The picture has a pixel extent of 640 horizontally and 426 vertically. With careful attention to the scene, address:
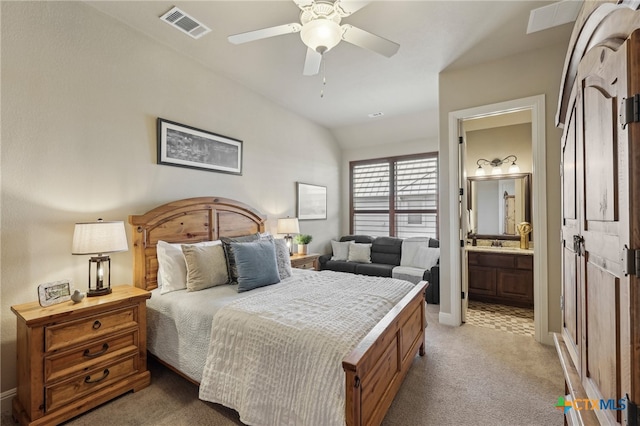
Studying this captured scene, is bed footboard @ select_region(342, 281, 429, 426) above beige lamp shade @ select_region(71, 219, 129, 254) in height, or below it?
below

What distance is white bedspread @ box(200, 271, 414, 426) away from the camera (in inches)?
57.9

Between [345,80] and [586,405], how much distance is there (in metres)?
3.62

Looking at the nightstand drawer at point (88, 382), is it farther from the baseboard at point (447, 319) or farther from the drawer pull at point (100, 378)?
the baseboard at point (447, 319)

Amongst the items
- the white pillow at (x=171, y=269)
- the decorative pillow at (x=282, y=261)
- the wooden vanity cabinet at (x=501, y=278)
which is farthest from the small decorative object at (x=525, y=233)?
the white pillow at (x=171, y=269)

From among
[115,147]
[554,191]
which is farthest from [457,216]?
[115,147]

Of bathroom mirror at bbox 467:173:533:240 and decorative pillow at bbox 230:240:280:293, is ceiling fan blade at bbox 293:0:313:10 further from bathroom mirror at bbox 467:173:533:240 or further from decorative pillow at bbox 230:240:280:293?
bathroom mirror at bbox 467:173:533:240

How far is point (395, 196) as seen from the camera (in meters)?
5.72

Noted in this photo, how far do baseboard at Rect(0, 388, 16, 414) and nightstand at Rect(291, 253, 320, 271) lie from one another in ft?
8.81

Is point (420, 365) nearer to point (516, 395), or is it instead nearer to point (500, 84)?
point (516, 395)

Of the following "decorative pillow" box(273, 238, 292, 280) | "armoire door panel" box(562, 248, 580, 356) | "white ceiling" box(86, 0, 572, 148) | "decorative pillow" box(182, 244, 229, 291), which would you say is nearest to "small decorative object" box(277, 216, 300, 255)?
"decorative pillow" box(273, 238, 292, 280)

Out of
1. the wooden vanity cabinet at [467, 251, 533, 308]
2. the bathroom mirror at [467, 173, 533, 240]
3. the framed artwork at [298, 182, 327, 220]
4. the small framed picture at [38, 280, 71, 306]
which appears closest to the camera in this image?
the small framed picture at [38, 280, 71, 306]

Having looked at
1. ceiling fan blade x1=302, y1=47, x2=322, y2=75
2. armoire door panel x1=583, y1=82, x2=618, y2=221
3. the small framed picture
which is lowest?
the small framed picture

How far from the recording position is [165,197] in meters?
2.95

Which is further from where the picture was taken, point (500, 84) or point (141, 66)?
point (500, 84)
